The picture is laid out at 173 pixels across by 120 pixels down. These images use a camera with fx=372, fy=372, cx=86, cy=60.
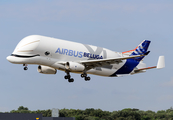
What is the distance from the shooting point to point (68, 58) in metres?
68.4

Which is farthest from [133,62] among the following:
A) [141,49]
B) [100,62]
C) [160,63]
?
[100,62]

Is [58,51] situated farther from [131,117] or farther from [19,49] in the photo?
[131,117]

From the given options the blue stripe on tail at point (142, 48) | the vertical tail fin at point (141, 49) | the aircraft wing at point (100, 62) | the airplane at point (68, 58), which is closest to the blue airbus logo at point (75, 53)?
the airplane at point (68, 58)

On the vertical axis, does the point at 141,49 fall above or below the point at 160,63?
above

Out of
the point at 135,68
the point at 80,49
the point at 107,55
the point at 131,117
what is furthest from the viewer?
the point at 131,117

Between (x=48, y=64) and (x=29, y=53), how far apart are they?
4006mm

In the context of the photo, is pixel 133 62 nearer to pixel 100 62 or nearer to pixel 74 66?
pixel 100 62

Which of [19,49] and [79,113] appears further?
[79,113]

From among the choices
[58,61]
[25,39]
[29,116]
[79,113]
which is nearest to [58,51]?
[58,61]

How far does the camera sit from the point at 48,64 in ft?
218

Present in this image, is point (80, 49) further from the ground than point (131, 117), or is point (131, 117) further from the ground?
point (80, 49)

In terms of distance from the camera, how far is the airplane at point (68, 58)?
65.2 metres

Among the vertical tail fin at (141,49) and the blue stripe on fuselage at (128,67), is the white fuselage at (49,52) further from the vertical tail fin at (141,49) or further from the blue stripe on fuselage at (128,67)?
the vertical tail fin at (141,49)

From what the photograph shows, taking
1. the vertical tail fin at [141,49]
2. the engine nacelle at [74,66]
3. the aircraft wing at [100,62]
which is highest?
the vertical tail fin at [141,49]
